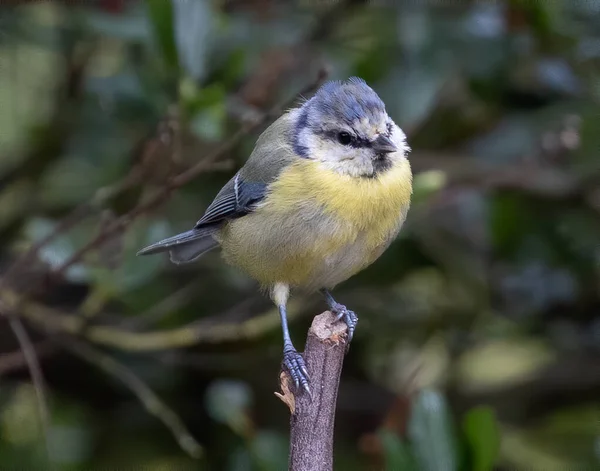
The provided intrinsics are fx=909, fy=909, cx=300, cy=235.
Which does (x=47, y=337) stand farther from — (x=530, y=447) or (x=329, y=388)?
(x=530, y=447)

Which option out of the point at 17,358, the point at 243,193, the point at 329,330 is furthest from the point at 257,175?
the point at 17,358

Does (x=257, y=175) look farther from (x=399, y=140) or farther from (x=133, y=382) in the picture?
(x=133, y=382)

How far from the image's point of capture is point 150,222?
2.82 meters

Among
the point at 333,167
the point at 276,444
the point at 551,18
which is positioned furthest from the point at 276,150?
the point at 551,18

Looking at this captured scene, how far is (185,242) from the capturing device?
2717 mm

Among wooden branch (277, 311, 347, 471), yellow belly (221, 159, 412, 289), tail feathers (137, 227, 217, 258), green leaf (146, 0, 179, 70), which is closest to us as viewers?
wooden branch (277, 311, 347, 471)

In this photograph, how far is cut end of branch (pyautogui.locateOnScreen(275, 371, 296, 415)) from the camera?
1879mm

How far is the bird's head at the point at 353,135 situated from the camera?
2348mm

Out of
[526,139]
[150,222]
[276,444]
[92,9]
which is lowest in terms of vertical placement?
[276,444]

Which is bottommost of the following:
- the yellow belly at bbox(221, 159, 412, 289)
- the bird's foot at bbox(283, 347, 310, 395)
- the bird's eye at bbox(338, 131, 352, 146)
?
the bird's foot at bbox(283, 347, 310, 395)

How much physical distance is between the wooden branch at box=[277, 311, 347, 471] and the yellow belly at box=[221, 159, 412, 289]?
0.91 ft

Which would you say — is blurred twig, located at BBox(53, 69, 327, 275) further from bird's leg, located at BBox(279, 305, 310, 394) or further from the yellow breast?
bird's leg, located at BBox(279, 305, 310, 394)

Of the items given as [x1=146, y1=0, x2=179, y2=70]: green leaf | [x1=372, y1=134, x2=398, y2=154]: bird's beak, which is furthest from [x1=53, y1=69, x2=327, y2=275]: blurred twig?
[x1=146, y1=0, x2=179, y2=70]: green leaf

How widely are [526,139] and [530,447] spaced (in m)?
1.04
